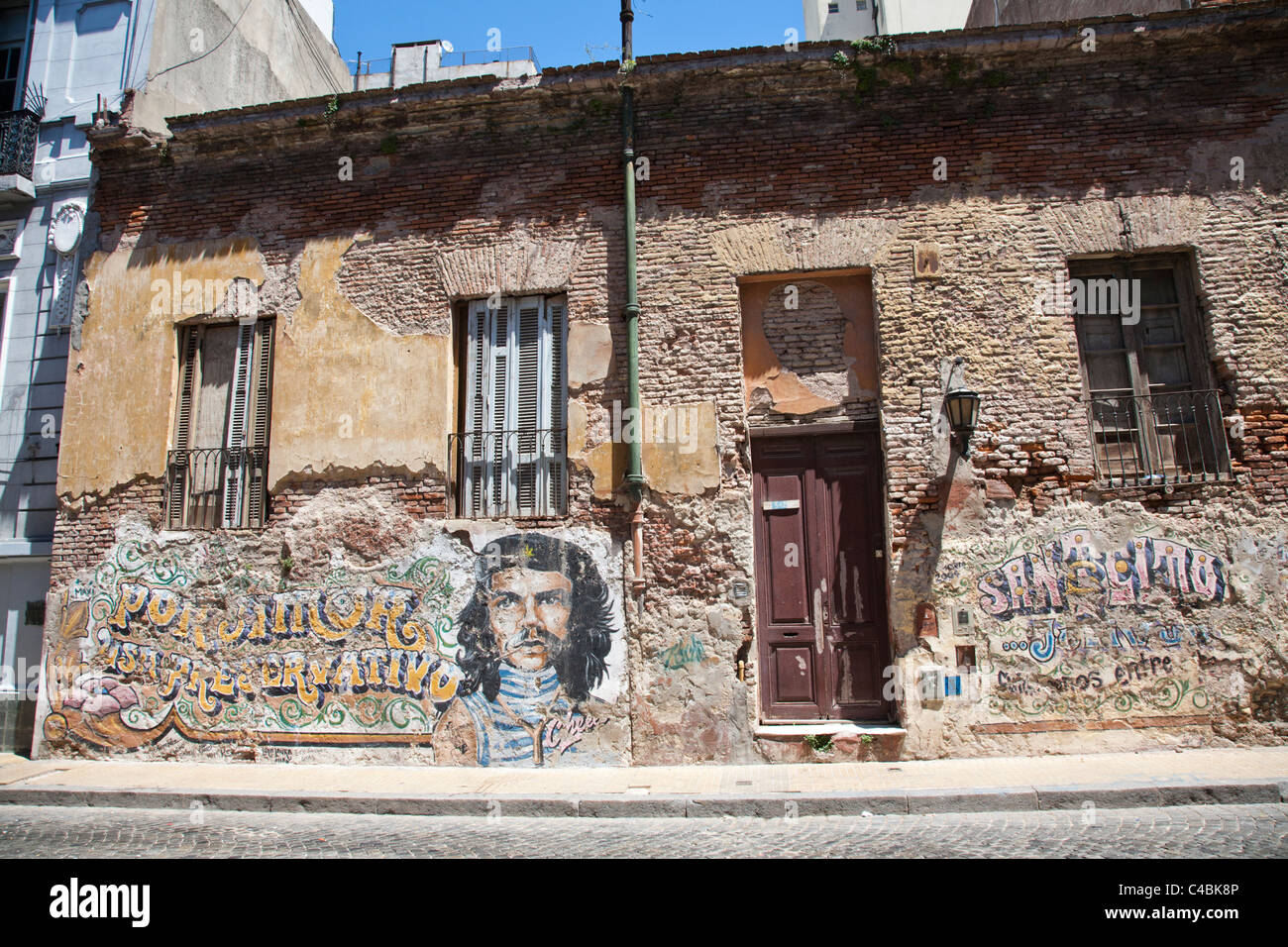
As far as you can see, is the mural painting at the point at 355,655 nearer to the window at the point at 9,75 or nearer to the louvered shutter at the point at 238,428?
the louvered shutter at the point at 238,428

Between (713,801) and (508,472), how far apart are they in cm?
362

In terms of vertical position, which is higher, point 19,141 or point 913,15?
point 913,15

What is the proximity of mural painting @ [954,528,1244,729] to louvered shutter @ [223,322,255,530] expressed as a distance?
695cm

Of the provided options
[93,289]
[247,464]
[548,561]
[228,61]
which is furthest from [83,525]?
[228,61]

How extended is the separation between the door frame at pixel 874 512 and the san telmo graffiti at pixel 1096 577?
2.70 feet

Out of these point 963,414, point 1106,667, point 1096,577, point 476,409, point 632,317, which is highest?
point 632,317

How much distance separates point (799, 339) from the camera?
784 cm

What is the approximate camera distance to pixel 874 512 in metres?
7.61

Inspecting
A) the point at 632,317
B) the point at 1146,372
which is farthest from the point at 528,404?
the point at 1146,372

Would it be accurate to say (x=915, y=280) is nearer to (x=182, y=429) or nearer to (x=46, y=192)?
(x=182, y=429)

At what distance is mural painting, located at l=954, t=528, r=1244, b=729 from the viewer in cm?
693

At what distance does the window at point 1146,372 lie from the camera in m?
7.39

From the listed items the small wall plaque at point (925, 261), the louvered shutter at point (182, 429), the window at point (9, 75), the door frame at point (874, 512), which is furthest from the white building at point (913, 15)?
the window at point (9, 75)

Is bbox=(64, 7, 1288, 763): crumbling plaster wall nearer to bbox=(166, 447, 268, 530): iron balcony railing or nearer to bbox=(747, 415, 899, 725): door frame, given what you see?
bbox=(747, 415, 899, 725): door frame
